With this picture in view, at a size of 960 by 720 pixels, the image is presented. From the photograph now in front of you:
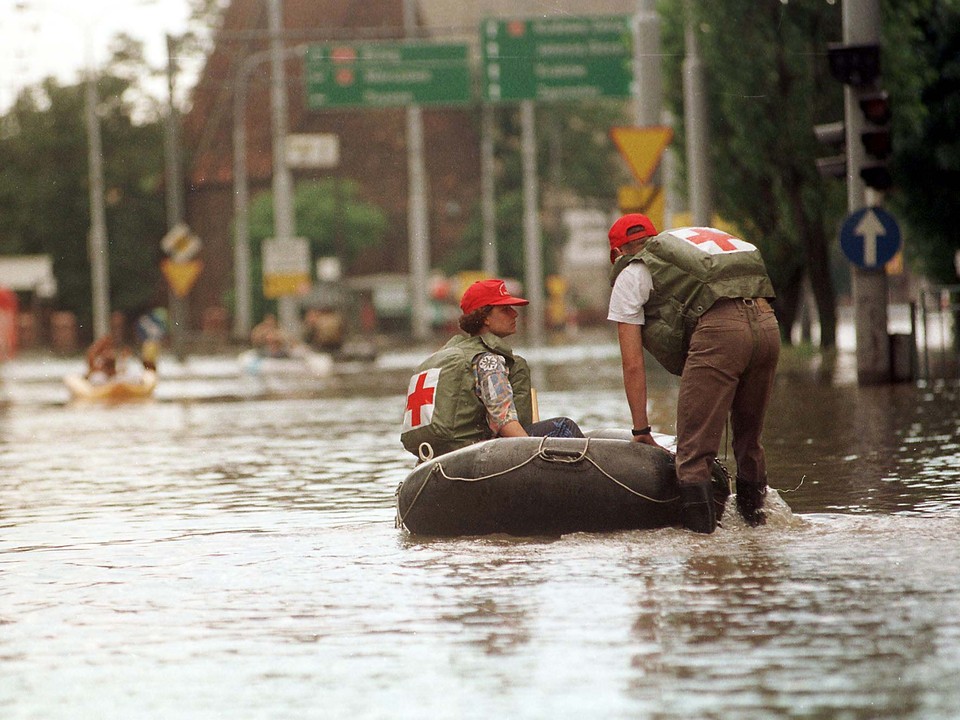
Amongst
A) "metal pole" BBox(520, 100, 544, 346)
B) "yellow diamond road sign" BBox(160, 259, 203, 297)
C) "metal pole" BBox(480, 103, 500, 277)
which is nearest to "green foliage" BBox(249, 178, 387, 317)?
"metal pole" BBox(480, 103, 500, 277)

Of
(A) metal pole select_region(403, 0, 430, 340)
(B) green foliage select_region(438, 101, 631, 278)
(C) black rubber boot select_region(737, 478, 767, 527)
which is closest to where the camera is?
(C) black rubber boot select_region(737, 478, 767, 527)

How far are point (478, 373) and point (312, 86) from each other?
123ft

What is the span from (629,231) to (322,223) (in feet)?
217

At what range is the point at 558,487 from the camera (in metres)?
9.52

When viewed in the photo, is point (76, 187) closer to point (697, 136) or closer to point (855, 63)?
point (697, 136)

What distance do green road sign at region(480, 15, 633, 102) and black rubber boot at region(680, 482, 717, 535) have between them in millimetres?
33175

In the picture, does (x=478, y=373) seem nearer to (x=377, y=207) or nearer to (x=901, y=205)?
(x=901, y=205)

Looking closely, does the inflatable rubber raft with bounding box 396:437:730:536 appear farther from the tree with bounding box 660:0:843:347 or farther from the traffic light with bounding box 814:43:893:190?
the tree with bounding box 660:0:843:347

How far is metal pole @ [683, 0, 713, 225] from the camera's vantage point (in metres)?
27.8

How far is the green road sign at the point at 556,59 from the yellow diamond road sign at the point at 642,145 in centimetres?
1795

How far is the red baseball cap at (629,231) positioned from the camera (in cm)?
953

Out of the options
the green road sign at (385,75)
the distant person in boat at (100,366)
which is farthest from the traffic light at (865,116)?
the green road sign at (385,75)

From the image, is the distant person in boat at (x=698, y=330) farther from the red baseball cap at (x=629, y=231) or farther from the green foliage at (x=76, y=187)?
the green foliage at (x=76, y=187)

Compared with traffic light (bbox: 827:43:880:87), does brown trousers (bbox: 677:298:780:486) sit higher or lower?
Answer: lower
